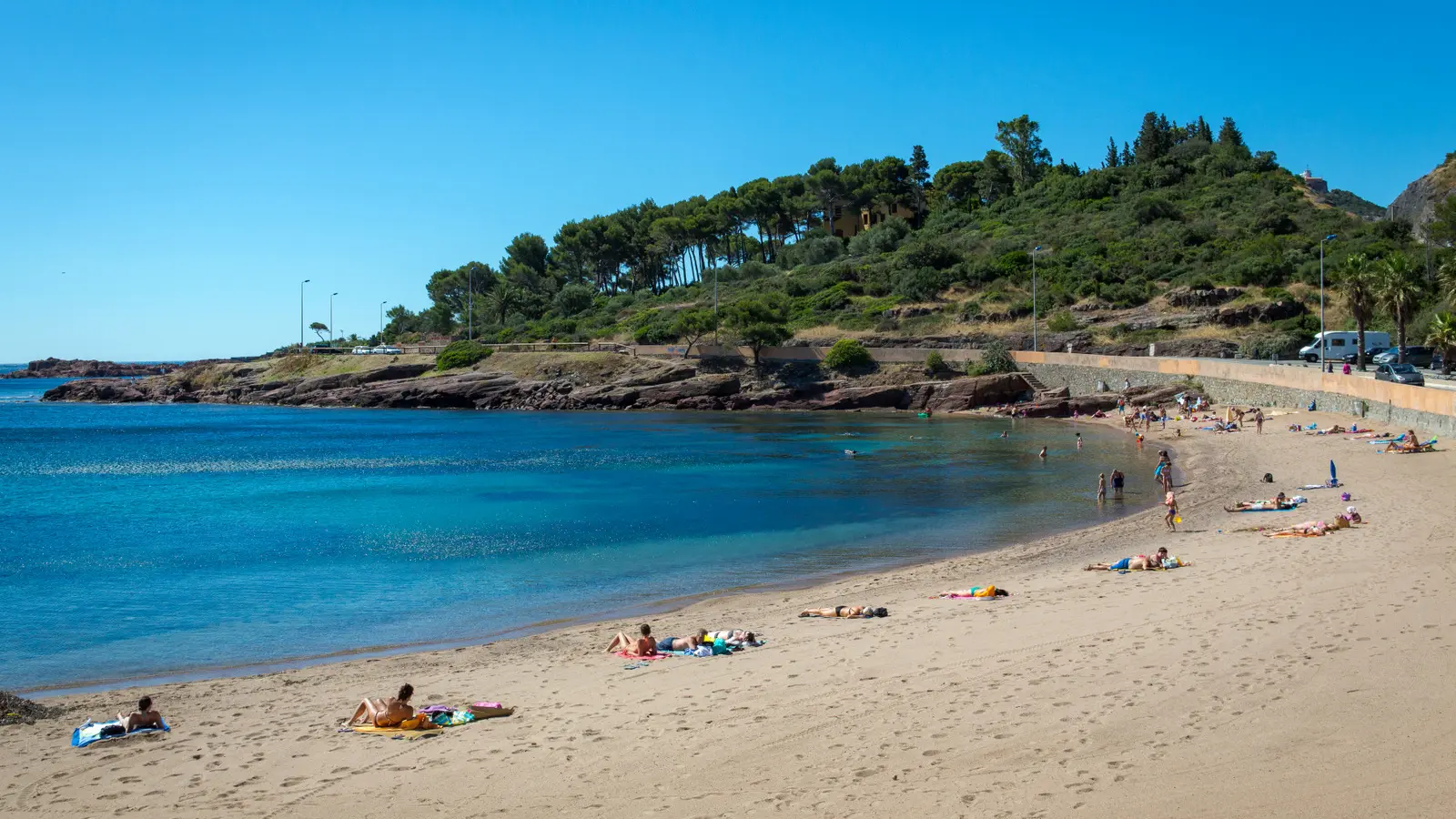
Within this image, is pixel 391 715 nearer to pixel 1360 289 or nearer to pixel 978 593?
pixel 978 593

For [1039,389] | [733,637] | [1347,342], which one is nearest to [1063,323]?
[1039,389]

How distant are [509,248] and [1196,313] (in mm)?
88529

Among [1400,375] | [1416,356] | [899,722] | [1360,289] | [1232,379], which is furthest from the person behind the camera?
[1232,379]

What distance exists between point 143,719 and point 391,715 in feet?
9.84

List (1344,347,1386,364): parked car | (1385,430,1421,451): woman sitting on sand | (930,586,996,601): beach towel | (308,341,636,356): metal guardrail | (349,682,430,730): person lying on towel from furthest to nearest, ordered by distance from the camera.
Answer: (308,341,636,356): metal guardrail, (1344,347,1386,364): parked car, (1385,430,1421,451): woman sitting on sand, (930,586,996,601): beach towel, (349,682,430,730): person lying on towel

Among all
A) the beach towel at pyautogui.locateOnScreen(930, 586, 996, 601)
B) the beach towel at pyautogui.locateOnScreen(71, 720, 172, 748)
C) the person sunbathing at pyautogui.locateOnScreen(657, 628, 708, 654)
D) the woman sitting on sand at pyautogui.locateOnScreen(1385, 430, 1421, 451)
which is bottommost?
the beach towel at pyautogui.locateOnScreen(930, 586, 996, 601)

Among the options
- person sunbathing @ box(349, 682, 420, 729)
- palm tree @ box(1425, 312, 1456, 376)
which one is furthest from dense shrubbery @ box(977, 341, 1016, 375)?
person sunbathing @ box(349, 682, 420, 729)

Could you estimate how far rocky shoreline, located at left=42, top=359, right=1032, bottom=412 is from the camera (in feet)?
226

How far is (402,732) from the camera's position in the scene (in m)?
11.4

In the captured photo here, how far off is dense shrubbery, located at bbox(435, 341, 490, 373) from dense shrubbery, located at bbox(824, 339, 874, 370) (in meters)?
34.1

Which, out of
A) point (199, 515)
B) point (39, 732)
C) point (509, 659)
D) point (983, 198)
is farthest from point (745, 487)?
point (983, 198)

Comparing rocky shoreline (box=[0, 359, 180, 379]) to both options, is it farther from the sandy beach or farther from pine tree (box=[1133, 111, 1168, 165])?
the sandy beach

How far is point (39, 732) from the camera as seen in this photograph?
11828 mm

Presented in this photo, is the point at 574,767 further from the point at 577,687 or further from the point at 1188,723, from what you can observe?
the point at 1188,723
